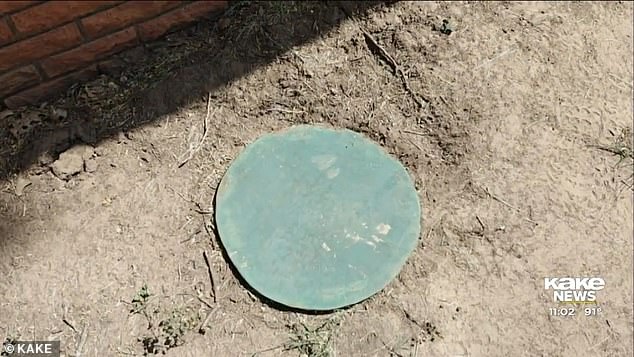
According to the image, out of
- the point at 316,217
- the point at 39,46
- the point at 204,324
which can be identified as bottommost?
the point at 204,324

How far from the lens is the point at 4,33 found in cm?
243

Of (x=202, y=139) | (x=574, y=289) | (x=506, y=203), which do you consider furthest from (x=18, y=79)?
(x=574, y=289)

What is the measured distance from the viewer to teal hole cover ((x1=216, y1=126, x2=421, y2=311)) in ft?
8.08

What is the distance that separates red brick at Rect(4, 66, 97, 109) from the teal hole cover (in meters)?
0.68

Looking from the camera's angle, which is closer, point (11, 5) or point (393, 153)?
point (11, 5)

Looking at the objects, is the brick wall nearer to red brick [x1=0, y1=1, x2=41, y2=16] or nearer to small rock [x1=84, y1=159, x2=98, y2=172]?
red brick [x1=0, y1=1, x2=41, y2=16]

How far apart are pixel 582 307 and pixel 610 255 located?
0.24 metres

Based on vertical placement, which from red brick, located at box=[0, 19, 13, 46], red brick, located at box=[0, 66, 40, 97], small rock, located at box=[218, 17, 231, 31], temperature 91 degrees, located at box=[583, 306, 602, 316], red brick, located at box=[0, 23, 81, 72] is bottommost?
temperature 91 degrees, located at box=[583, 306, 602, 316]

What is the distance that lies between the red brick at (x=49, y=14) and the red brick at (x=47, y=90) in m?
0.27

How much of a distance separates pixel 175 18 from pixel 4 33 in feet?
2.08

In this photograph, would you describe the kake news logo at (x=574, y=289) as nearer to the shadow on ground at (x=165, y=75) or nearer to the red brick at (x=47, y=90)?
the shadow on ground at (x=165, y=75)

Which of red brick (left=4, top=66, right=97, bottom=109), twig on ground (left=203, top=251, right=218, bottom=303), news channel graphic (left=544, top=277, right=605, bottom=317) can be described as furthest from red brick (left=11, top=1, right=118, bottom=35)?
news channel graphic (left=544, top=277, right=605, bottom=317)

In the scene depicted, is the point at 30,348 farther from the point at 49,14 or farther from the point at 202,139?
the point at 49,14

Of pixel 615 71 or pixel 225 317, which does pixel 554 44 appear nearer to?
pixel 615 71
